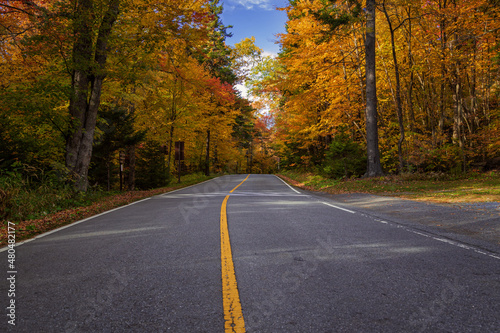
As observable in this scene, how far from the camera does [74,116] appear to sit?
36.4 feet

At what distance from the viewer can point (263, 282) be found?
10.0 ft

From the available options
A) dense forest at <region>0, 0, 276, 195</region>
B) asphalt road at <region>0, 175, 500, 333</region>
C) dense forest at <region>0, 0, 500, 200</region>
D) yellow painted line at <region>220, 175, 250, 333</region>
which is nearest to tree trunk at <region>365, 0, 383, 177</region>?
dense forest at <region>0, 0, 500, 200</region>

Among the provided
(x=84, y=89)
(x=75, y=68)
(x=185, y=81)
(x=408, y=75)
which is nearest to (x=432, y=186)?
(x=408, y=75)

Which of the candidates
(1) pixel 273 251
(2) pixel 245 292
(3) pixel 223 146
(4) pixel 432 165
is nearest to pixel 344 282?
(2) pixel 245 292

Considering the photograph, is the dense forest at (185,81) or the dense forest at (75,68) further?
the dense forest at (185,81)

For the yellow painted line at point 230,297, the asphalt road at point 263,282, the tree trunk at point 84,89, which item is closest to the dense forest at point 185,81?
the tree trunk at point 84,89

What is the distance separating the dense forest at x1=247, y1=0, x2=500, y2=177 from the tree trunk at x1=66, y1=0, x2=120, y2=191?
9438mm

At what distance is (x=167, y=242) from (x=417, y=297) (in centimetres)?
346

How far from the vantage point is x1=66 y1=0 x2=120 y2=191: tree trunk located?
33.6 ft

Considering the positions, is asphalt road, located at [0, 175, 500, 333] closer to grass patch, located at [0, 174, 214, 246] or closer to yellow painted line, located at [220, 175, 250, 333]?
yellow painted line, located at [220, 175, 250, 333]

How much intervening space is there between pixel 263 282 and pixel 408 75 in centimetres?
1812

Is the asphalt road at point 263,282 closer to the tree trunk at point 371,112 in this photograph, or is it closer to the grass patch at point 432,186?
the grass patch at point 432,186

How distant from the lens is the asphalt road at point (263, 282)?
2316 mm

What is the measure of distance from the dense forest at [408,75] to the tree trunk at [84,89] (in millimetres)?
9438
